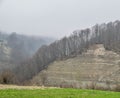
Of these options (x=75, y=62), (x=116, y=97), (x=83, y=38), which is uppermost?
(x=83, y=38)

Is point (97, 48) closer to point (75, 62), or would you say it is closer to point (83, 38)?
point (75, 62)

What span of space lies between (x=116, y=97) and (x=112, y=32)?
122 metres

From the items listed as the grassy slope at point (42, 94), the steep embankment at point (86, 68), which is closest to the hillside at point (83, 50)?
the steep embankment at point (86, 68)

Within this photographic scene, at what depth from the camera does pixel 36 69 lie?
127m

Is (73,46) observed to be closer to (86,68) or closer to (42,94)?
(86,68)

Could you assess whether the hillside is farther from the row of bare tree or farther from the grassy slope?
the grassy slope

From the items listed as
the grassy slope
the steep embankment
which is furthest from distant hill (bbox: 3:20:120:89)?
the grassy slope

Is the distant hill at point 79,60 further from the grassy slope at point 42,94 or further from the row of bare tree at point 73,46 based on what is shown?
the grassy slope at point 42,94

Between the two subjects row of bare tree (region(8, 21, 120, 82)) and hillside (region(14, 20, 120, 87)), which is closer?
hillside (region(14, 20, 120, 87))

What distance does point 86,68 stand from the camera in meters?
108

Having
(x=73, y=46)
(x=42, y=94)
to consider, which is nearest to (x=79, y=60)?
(x=73, y=46)

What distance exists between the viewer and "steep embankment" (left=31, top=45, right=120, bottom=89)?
3853 inches

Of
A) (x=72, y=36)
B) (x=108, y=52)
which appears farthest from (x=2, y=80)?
(x=72, y=36)

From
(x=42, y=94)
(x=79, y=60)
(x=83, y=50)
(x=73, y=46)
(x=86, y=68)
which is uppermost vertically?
(x=73, y=46)
